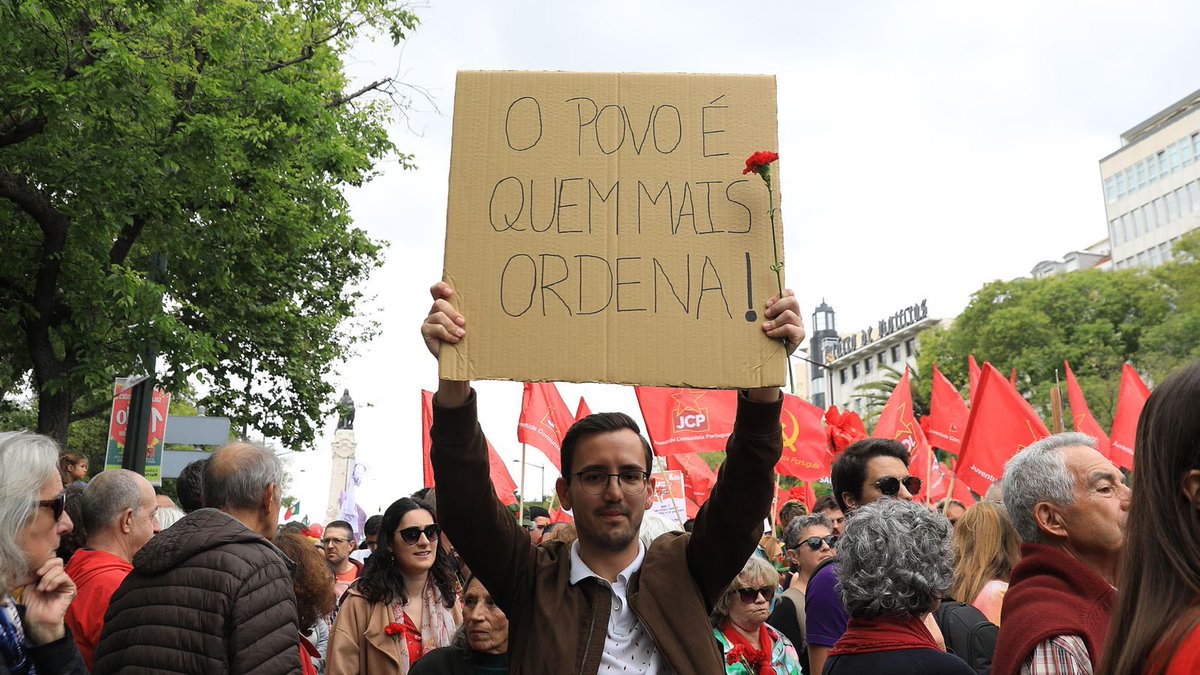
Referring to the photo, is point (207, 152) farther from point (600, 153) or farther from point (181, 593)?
point (600, 153)

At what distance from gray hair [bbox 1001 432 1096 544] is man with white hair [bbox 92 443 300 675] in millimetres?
2548

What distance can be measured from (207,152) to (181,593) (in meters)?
10.5

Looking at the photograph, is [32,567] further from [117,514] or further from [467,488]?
[117,514]

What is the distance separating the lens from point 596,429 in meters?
3.10

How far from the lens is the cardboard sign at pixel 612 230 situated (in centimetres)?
283

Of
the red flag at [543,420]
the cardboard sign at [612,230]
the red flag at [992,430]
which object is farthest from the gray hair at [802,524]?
the red flag at [543,420]

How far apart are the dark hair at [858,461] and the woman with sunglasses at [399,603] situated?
209cm

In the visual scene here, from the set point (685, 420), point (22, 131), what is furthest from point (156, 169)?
point (685, 420)

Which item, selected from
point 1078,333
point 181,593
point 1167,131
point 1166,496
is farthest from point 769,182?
point 1167,131

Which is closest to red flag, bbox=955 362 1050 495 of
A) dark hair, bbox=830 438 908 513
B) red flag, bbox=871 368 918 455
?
red flag, bbox=871 368 918 455

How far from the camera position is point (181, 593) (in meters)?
3.68

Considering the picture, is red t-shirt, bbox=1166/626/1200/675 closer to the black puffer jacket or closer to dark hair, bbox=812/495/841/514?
the black puffer jacket

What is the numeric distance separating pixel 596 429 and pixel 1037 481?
1493 mm

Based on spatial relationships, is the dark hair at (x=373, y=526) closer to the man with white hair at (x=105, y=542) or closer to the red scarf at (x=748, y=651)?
the man with white hair at (x=105, y=542)
